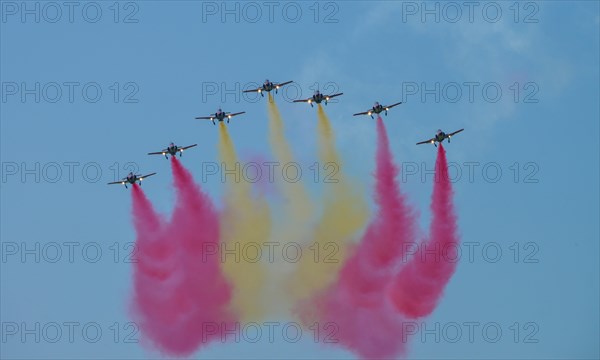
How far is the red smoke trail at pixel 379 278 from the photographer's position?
607 ft

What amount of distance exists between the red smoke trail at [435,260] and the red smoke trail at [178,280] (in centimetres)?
1479

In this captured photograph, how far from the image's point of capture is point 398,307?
185m

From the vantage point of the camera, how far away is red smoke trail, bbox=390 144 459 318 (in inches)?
7244

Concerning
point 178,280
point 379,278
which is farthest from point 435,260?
point 178,280

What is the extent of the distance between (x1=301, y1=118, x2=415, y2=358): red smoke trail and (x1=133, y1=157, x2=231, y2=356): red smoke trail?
925 centimetres

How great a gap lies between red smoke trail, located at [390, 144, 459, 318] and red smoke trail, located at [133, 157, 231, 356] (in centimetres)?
1479

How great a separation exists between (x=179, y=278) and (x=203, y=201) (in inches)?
250

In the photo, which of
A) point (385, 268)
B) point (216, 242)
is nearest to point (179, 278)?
point (216, 242)

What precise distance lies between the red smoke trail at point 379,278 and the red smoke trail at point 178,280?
9.25 m

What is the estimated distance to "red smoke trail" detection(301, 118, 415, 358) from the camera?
185 metres

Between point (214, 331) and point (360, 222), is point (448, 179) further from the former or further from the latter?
point (214, 331)

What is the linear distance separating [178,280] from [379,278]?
50.9 feet

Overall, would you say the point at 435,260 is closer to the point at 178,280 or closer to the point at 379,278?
the point at 379,278

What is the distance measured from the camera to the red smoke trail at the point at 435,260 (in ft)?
604
